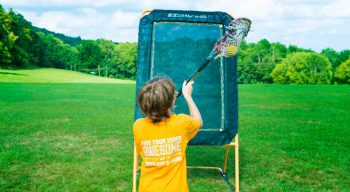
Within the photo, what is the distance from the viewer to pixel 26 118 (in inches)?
591

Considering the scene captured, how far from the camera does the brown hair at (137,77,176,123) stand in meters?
3.05

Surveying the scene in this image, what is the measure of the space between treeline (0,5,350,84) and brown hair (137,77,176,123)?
75.7 m

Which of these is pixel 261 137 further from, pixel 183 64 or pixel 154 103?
pixel 154 103

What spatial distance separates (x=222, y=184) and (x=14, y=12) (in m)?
79.2

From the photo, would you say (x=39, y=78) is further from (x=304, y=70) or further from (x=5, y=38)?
(x=304, y=70)

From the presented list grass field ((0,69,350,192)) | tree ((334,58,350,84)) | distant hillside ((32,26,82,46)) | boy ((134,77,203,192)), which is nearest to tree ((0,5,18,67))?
grass field ((0,69,350,192))

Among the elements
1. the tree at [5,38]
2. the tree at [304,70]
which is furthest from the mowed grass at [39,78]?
the tree at [304,70]

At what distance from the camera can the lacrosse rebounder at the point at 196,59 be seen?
5984 mm

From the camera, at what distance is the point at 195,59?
6.30m

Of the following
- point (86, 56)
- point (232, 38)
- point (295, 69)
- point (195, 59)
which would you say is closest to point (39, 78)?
point (86, 56)

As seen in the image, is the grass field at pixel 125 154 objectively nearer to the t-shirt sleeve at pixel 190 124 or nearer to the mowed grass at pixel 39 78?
the t-shirt sleeve at pixel 190 124

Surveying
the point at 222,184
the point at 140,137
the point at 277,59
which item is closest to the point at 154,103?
the point at 140,137

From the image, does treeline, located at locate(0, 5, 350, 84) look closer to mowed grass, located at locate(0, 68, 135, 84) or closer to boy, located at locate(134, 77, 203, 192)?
mowed grass, located at locate(0, 68, 135, 84)

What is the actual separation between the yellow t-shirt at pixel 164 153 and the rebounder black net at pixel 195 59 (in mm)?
2707
